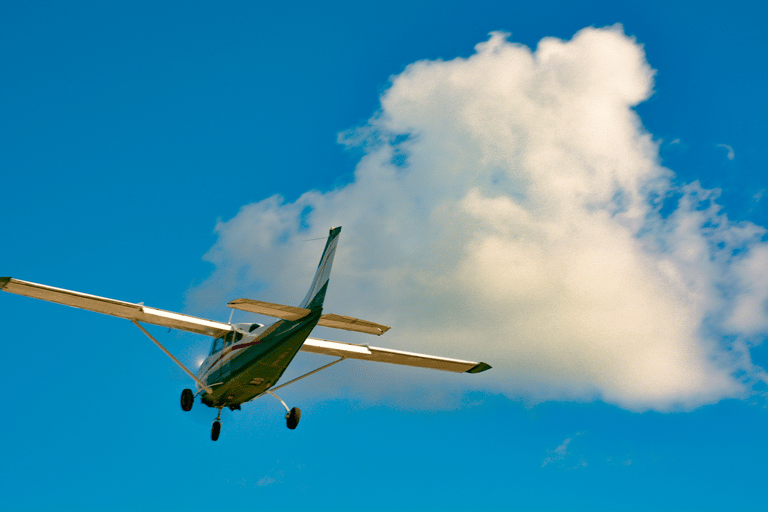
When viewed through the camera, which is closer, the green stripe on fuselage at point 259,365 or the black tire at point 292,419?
the green stripe on fuselage at point 259,365

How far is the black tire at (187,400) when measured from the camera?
19.7m

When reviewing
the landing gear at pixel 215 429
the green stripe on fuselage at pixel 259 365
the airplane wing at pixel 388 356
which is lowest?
the landing gear at pixel 215 429

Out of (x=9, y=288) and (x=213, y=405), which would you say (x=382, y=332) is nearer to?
(x=213, y=405)

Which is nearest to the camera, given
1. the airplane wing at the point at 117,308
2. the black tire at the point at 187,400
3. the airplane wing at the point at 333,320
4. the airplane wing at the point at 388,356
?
the airplane wing at the point at 333,320

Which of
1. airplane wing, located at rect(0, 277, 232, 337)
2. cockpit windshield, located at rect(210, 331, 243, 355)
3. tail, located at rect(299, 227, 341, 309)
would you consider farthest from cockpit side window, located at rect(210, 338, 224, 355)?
tail, located at rect(299, 227, 341, 309)

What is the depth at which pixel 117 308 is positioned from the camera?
1920 centimetres

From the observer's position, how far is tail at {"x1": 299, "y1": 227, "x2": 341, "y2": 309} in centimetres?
1720

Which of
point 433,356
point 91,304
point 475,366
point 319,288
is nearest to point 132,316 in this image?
point 91,304

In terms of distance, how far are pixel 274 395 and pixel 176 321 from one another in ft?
12.1

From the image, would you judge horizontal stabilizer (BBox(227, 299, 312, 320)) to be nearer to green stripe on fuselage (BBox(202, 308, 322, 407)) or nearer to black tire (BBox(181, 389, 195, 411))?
green stripe on fuselage (BBox(202, 308, 322, 407))

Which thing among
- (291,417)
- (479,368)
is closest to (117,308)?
(291,417)

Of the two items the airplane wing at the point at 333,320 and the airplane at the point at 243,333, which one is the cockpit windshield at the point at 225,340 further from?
the airplane wing at the point at 333,320

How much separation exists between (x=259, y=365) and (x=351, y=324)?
3.05 meters

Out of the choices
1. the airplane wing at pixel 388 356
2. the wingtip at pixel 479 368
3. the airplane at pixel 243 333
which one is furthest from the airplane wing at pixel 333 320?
the wingtip at pixel 479 368
